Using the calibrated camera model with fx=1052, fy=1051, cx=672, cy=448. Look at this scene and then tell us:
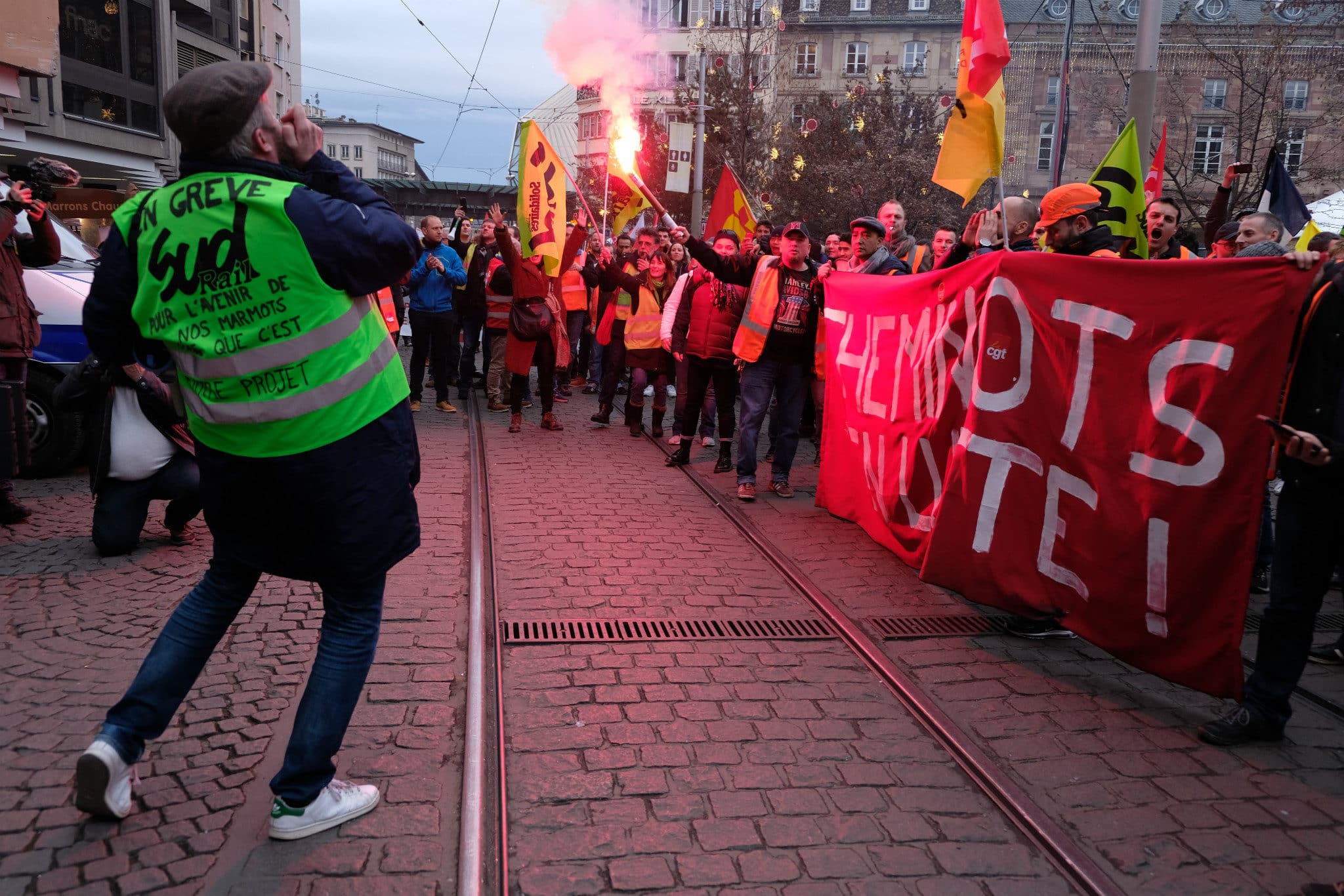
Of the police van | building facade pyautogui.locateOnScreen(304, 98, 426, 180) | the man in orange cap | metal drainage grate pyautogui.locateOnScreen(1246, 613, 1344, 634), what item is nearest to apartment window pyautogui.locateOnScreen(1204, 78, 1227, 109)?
the man in orange cap

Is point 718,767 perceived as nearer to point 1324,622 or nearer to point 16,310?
point 1324,622

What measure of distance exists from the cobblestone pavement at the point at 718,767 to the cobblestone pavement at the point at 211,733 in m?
0.32

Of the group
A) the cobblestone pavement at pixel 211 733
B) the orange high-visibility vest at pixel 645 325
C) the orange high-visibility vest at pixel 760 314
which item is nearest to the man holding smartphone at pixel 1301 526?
the cobblestone pavement at pixel 211 733

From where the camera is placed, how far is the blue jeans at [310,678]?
2932 millimetres

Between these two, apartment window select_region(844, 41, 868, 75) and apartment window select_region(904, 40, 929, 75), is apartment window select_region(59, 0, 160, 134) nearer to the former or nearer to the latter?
apartment window select_region(844, 41, 868, 75)

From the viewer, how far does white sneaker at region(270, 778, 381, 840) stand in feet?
9.68

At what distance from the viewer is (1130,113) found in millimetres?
7797

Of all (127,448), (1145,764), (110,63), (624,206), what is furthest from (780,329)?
(110,63)

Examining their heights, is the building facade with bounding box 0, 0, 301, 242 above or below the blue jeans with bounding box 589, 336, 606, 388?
above

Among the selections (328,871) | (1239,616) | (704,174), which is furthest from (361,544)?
(704,174)

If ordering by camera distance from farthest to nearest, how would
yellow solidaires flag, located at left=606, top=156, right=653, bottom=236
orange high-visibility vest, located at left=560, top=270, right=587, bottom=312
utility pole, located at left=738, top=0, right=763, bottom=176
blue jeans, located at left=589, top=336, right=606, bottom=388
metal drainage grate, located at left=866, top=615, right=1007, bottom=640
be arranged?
utility pole, located at left=738, top=0, right=763, bottom=176
blue jeans, located at left=589, top=336, right=606, bottom=388
yellow solidaires flag, located at left=606, top=156, right=653, bottom=236
orange high-visibility vest, located at left=560, top=270, right=587, bottom=312
metal drainage grate, located at left=866, top=615, right=1007, bottom=640

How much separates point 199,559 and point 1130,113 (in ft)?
23.1

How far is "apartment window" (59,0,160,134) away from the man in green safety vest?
99.8ft

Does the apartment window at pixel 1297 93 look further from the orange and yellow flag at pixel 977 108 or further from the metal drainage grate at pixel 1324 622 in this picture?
the orange and yellow flag at pixel 977 108
